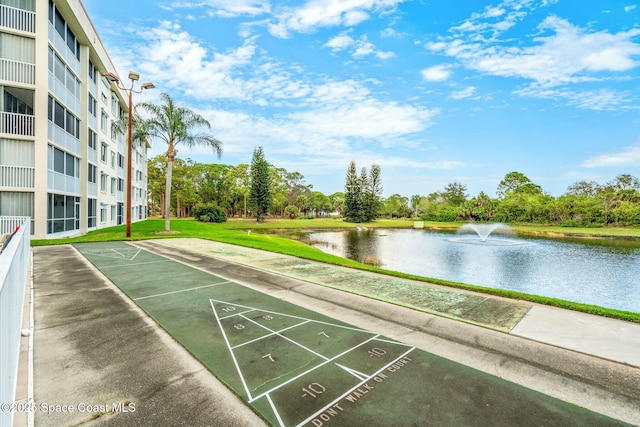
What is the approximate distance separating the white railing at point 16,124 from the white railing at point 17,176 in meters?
1.97

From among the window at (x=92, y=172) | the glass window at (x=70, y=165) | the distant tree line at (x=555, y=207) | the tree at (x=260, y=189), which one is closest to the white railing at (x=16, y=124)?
the glass window at (x=70, y=165)

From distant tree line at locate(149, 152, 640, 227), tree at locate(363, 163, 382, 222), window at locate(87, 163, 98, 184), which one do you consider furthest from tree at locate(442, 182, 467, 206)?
window at locate(87, 163, 98, 184)

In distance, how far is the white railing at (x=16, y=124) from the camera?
1627 cm

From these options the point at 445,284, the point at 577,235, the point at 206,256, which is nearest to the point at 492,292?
the point at 445,284

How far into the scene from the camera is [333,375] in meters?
4.59

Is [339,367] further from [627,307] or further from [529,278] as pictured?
[529,278]

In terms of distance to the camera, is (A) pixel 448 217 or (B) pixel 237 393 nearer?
(B) pixel 237 393

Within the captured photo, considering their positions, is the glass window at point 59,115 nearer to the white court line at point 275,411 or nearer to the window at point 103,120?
the window at point 103,120

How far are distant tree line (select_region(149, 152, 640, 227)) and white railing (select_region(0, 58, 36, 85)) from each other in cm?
3864

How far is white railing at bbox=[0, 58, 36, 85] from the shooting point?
53.1ft

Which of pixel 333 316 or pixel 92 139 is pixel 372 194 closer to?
pixel 92 139

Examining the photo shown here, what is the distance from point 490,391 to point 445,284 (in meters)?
6.35

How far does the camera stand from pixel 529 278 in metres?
16.9

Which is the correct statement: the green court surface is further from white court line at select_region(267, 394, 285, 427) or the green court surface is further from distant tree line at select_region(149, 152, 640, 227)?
distant tree line at select_region(149, 152, 640, 227)
